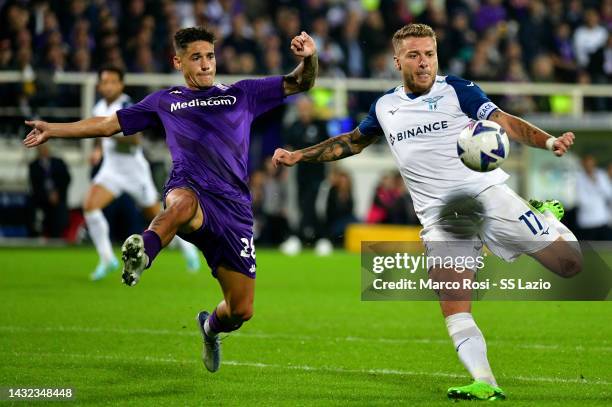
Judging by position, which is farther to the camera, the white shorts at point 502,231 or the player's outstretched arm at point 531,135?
the white shorts at point 502,231

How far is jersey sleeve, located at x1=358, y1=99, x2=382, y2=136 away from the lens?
8.44 meters

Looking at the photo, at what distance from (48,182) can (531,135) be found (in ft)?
52.1

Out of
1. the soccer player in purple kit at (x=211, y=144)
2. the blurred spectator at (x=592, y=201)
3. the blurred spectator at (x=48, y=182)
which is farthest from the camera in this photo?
the blurred spectator at (x=592, y=201)

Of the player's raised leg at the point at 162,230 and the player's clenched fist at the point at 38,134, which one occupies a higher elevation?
the player's clenched fist at the point at 38,134

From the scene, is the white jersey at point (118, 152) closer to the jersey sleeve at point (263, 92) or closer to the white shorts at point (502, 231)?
the jersey sleeve at point (263, 92)

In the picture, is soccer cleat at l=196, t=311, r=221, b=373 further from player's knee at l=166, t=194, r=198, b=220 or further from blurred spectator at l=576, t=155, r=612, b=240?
blurred spectator at l=576, t=155, r=612, b=240

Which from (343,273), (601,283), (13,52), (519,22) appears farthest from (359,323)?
(519,22)

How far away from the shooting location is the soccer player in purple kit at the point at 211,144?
26.6 ft

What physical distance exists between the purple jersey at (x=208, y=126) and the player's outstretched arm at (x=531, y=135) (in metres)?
1.88

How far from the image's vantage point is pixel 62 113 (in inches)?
908

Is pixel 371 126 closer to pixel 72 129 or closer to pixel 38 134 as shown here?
pixel 72 129

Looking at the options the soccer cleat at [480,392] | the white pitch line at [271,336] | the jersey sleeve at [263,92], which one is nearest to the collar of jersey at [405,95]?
the jersey sleeve at [263,92]

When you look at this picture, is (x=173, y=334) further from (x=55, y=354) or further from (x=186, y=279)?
(x=186, y=279)

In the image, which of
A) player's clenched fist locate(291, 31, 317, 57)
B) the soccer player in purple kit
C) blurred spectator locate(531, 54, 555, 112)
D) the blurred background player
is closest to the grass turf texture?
the soccer player in purple kit
